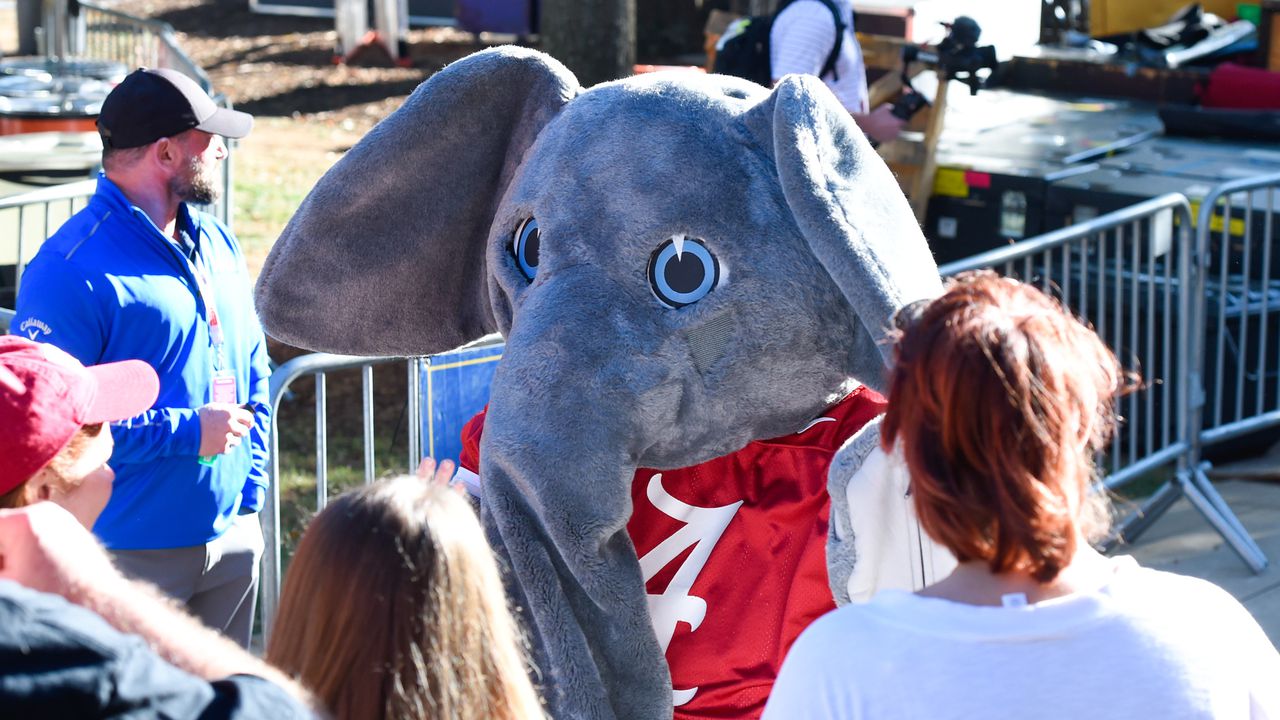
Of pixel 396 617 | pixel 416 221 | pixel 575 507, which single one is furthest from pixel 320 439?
pixel 396 617

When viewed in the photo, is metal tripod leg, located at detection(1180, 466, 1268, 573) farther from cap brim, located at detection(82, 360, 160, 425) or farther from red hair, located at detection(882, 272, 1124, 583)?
cap brim, located at detection(82, 360, 160, 425)

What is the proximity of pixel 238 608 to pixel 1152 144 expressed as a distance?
6.14 meters

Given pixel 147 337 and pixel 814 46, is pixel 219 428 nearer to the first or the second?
pixel 147 337

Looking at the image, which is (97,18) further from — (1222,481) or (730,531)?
(730,531)

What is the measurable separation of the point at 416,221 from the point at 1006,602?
1.91 meters

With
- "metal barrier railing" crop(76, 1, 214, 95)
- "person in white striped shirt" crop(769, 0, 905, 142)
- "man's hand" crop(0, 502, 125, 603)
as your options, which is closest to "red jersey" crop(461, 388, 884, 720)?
"man's hand" crop(0, 502, 125, 603)

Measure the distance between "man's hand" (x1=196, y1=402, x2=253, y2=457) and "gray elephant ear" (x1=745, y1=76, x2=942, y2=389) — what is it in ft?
5.73

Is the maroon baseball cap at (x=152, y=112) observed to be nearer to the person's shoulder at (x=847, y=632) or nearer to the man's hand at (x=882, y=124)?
the person's shoulder at (x=847, y=632)

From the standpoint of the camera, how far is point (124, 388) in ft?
9.34

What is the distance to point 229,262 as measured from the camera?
438 centimetres

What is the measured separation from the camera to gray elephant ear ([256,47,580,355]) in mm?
3340

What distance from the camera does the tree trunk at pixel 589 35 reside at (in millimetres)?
10102

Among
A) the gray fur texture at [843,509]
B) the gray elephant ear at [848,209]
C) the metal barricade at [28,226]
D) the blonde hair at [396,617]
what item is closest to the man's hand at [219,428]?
the gray elephant ear at [848,209]

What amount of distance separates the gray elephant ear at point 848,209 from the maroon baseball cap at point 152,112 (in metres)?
2.04
